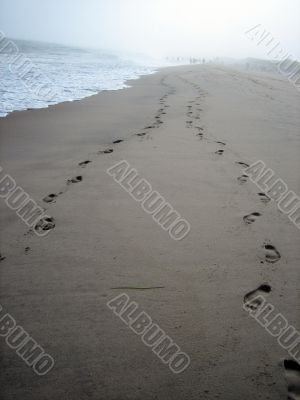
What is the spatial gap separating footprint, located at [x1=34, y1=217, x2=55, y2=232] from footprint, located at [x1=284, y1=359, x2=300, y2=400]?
A: 1.86m

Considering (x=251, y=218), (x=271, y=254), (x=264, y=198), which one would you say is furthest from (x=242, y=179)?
(x=271, y=254)

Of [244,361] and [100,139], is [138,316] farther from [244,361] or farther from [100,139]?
[100,139]

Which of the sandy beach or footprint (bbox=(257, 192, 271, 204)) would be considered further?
footprint (bbox=(257, 192, 271, 204))

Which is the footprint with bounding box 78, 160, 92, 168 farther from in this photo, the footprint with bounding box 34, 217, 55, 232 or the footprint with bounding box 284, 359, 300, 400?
the footprint with bounding box 284, 359, 300, 400

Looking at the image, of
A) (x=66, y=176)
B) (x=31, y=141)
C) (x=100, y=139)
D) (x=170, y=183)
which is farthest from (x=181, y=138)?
(x=31, y=141)

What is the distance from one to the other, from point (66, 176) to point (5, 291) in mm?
1583

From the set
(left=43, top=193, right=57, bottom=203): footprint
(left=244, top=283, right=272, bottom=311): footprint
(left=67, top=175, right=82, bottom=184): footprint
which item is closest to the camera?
(left=244, top=283, right=272, bottom=311): footprint

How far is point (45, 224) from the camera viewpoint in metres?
2.44

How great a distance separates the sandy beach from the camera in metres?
1.40

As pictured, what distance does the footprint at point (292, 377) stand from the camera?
1.34m

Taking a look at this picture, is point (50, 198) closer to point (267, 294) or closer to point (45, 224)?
point (45, 224)

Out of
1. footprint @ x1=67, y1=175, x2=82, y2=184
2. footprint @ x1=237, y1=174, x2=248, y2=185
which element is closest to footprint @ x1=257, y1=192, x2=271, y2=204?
footprint @ x1=237, y1=174, x2=248, y2=185

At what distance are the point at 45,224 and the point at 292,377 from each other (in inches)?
77.4

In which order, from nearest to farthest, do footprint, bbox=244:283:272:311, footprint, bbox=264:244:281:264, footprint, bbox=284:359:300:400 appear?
footprint, bbox=284:359:300:400
footprint, bbox=244:283:272:311
footprint, bbox=264:244:281:264
